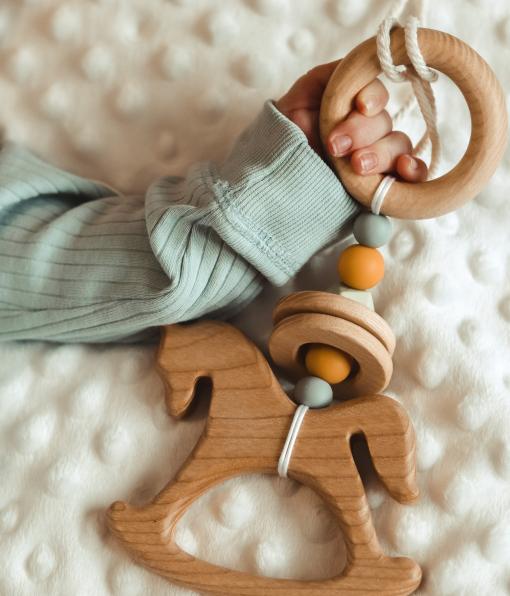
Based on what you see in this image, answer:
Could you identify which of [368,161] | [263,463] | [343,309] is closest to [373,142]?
[368,161]

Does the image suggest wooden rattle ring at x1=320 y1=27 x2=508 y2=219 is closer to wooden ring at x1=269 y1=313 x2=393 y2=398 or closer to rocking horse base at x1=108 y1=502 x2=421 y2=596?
wooden ring at x1=269 y1=313 x2=393 y2=398

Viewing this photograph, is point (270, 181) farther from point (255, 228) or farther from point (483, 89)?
point (483, 89)

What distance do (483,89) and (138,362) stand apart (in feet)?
1.11

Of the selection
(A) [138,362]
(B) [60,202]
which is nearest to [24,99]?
(B) [60,202]

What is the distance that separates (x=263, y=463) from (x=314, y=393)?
0.06 meters

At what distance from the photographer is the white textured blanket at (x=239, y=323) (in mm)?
535

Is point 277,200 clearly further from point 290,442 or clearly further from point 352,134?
point 290,442

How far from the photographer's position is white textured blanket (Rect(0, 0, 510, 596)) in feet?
1.76

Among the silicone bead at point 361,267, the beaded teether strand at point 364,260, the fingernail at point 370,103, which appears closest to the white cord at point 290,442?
the beaded teether strand at point 364,260

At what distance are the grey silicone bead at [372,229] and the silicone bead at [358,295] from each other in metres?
0.04

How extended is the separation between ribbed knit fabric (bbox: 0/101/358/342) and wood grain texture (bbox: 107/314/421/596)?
0.18 feet

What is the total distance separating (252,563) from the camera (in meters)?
0.54

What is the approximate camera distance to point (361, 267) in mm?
559

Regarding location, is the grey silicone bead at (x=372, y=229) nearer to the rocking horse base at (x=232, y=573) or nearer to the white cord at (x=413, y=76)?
the white cord at (x=413, y=76)
